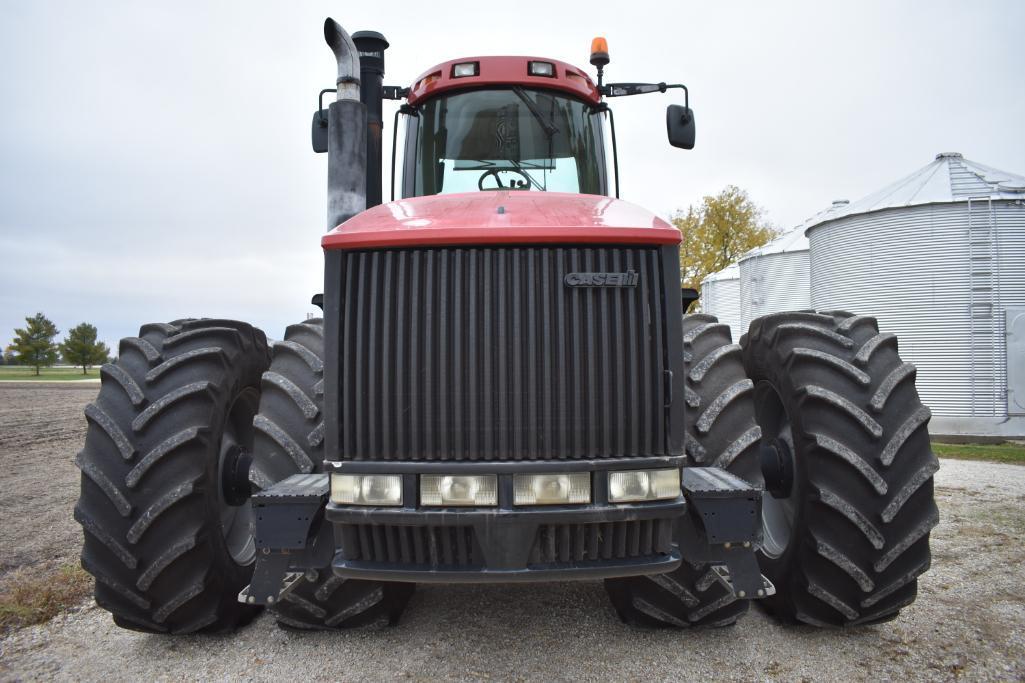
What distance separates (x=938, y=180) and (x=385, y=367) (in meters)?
15.5

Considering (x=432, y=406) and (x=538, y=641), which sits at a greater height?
(x=432, y=406)

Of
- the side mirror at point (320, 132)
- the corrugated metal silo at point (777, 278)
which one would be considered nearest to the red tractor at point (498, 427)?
the side mirror at point (320, 132)

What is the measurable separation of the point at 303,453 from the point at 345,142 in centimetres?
141

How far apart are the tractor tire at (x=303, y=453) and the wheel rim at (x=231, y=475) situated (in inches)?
17.2

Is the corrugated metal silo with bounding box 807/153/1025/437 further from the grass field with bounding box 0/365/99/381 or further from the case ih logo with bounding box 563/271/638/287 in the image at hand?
the grass field with bounding box 0/365/99/381

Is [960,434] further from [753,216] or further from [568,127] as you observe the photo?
[753,216]

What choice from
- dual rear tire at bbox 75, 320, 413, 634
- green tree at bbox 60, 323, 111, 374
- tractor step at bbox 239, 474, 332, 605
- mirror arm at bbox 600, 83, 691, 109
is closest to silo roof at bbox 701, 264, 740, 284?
mirror arm at bbox 600, 83, 691, 109

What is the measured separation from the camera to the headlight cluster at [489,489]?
2.35 metres

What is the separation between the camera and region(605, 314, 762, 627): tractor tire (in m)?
2.81

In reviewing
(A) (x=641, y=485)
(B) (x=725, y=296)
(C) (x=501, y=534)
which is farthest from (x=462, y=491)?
(B) (x=725, y=296)

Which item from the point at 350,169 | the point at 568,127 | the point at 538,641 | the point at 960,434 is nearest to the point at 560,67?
the point at 568,127

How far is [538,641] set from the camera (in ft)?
10.4

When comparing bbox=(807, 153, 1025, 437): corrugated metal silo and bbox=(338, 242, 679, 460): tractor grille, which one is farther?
bbox=(807, 153, 1025, 437): corrugated metal silo

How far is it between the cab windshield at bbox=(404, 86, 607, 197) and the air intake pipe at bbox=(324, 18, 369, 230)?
83cm
